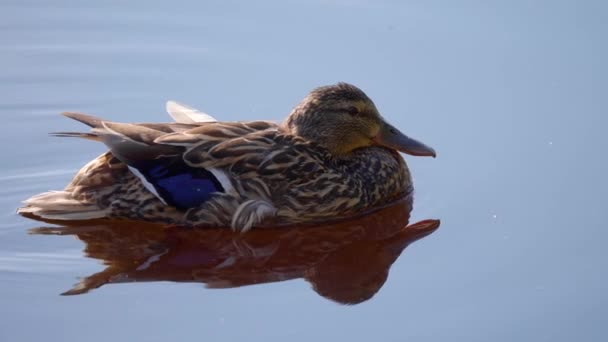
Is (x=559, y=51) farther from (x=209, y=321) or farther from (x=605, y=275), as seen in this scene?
(x=209, y=321)

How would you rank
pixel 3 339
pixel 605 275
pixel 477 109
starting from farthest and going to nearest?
pixel 477 109 < pixel 605 275 < pixel 3 339

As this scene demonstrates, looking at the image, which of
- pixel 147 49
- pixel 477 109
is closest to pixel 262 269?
pixel 477 109

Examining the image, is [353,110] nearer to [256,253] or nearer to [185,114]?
[185,114]

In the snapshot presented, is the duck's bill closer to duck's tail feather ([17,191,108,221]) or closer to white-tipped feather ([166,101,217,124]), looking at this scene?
white-tipped feather ([166,101,217,124])

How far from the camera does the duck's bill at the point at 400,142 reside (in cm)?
877

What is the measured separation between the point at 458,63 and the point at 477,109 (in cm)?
76

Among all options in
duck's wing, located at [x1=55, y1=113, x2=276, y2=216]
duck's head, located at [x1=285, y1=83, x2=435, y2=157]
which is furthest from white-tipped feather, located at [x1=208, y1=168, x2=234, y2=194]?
duck's head, located at [x1=285, y1=83, x2=435, y2=157]

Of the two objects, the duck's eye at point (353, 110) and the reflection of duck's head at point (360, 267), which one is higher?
the duck's eye at point (353, 110)

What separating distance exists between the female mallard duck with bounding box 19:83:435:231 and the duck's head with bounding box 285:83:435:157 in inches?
6.8

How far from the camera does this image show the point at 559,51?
10.4 meters

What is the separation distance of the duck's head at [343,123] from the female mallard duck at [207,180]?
0.57 ft

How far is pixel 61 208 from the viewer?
26.6ft

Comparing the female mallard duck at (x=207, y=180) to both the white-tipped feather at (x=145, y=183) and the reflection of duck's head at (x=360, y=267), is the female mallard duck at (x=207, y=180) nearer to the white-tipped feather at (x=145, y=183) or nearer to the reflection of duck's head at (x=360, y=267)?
the white-tipped feather at (x=145, y=183)

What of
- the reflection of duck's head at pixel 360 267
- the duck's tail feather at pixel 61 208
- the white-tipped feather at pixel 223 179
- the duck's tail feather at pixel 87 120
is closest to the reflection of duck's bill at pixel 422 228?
the reflection of duck's head at pixel 360 267
